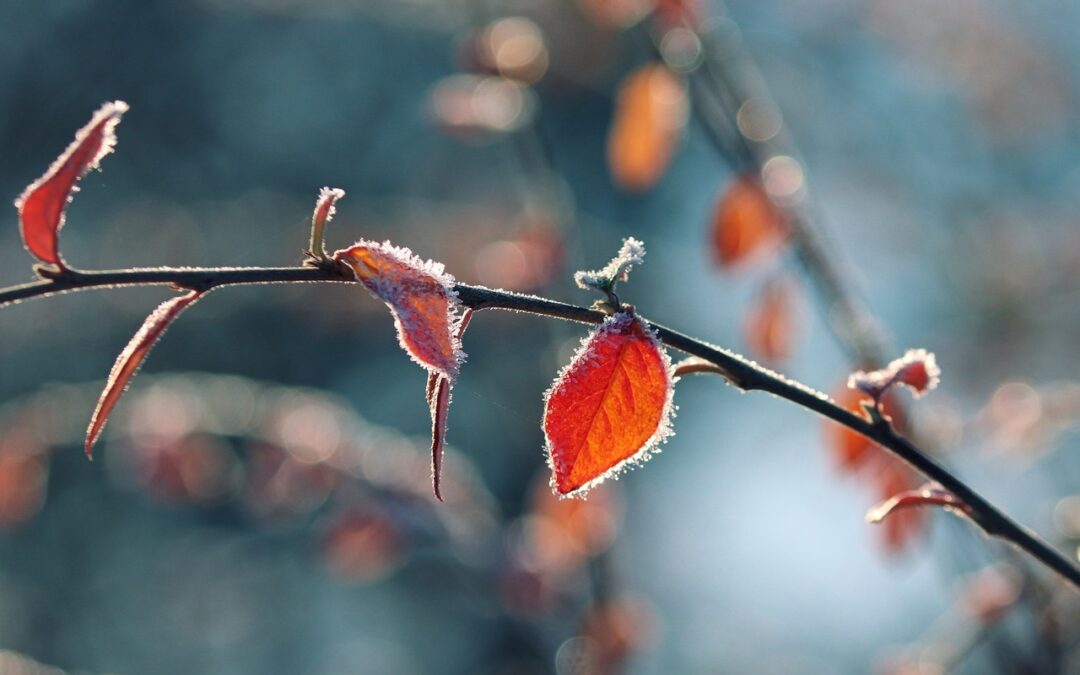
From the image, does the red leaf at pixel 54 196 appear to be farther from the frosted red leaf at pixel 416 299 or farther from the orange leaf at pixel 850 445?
the orange leaf at pixel 850 445

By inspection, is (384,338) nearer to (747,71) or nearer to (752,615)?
(752,615)

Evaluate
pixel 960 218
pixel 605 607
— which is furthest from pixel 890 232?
pixel 605 607

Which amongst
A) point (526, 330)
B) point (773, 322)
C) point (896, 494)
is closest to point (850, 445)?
point (896, 494)

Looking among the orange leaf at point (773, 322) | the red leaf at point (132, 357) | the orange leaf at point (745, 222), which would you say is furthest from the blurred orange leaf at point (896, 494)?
the red leaf at point (132, 357)

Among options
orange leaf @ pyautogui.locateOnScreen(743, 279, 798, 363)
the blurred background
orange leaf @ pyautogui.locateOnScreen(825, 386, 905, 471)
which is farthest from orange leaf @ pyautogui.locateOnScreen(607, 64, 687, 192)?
orange leaf @ pyautogui.locateOnScreen(825, 386, 905, 471)

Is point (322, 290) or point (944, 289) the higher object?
point (944, 289)

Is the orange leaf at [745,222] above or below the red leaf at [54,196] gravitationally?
above
